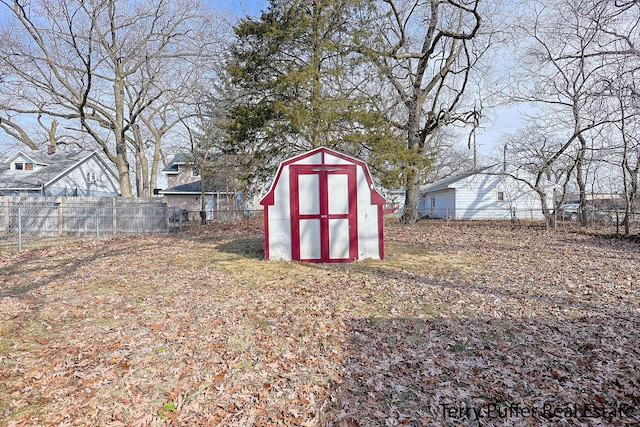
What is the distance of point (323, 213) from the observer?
9531mm

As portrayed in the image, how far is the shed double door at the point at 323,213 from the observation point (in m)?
9.50

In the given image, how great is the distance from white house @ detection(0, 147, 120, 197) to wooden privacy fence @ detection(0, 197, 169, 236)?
9.62 metres

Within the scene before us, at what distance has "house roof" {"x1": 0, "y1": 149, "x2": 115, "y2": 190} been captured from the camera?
79.9 feet

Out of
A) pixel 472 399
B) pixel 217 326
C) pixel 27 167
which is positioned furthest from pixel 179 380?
pixel 27 167

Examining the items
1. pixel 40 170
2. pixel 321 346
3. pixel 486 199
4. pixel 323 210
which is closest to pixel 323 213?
pixel 323 210

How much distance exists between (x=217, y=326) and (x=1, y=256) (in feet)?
29.8

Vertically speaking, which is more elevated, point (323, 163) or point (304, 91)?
point (304, 91)

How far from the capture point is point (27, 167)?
26750 mm

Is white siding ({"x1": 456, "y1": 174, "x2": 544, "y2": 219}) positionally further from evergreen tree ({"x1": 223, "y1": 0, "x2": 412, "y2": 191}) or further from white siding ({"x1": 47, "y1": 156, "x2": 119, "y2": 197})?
white siding ({"x1": 47, "y1": 156, "x2": 119, "y2": 197})

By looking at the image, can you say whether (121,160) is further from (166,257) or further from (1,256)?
(166,257)

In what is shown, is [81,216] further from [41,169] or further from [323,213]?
[41,169]

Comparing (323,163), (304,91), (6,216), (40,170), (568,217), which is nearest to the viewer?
(323,163)

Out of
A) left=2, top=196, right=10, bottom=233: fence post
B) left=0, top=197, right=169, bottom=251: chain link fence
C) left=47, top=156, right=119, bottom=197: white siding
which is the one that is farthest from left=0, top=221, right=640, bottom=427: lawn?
left=47, top=156, right=119, bottom=197: white siding

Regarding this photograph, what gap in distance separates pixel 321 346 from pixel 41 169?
3066 centimetres
